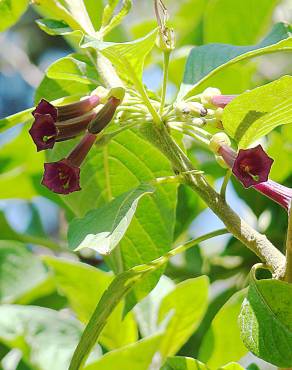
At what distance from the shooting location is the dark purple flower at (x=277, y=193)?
1.26 m

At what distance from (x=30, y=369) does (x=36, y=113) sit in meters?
0.65

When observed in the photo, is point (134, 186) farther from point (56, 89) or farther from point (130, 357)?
point (130, 357)

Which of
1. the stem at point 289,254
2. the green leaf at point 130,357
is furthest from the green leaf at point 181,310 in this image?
the stem at point 289,254

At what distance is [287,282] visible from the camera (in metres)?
1.18

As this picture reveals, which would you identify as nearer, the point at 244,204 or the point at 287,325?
the point at 287,325

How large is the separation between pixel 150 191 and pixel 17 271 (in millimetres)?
1018

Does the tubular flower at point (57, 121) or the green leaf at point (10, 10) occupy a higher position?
the green leaf at point (10, 10)

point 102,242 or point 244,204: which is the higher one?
point 102,242

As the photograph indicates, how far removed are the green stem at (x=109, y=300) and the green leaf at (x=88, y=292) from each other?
0.34 metres

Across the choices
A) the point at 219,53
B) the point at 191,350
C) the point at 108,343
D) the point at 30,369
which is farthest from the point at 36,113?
the point at 191,350

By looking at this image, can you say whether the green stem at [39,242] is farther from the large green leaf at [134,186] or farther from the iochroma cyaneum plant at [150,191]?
the large green leaf at [134,186]

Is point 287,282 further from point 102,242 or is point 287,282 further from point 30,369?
point 30,369

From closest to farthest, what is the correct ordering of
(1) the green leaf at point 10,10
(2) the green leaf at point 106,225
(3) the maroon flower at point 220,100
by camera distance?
(2) the green leaf at point 106,225 < (3) the maroon flower at point 220,100 < (1) the green leaf at point 10,10

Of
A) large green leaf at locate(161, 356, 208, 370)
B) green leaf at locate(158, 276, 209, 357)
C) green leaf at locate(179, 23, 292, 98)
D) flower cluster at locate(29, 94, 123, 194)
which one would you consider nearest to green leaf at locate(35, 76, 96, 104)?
green leaf at locate(179, 23, 292, 98)
